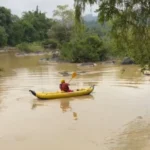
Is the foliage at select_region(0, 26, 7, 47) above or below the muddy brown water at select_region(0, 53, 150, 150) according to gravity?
above

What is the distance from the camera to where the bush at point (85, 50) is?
37750 mm

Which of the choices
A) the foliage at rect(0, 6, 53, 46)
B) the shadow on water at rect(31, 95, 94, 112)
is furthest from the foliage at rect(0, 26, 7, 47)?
the shadow on water at rect(31, 95, 94, 112)

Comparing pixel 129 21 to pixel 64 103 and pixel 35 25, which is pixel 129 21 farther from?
pixel 35 25

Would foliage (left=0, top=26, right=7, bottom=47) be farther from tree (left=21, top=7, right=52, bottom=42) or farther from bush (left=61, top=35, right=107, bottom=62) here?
bush (left=61, top=35, right=107, bottom=62)

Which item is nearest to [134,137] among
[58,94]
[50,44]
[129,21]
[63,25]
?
[129,21]

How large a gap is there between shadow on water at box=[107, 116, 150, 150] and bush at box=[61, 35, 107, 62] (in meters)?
24.3

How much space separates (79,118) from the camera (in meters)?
14.6

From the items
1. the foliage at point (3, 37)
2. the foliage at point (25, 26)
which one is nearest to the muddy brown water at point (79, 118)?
the foliage at point (3, 37)

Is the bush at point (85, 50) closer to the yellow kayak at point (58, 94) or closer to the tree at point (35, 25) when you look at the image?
the yellow kayak at point (58, 94)

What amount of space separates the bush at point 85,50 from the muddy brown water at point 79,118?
43.3 ft

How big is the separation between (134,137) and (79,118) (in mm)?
3522

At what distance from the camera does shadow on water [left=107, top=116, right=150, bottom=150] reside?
10.7m

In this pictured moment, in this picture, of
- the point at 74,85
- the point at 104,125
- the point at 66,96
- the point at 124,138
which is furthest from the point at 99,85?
the point at 124,138

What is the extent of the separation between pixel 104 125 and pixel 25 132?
2906 millimetres
